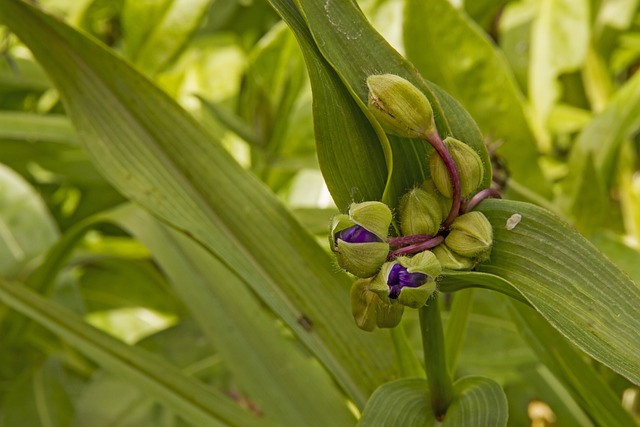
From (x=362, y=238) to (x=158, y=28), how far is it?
651 mm

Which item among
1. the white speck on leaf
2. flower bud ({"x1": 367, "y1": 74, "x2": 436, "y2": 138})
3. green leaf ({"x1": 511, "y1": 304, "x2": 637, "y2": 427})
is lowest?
green leaf ({"x1": 511, "y1": 304, "x2": 637, "y2": 427})

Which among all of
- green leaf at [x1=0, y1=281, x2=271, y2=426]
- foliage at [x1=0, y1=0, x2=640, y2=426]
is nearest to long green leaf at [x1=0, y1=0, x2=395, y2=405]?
foliage at [x1=0, y1=0, x2=640, y2=426]

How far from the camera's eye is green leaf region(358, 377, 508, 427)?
0.46 metres

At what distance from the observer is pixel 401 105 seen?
413mm

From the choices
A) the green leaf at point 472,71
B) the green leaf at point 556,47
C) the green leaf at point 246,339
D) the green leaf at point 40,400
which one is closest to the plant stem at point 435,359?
the green leaf at point 246,339

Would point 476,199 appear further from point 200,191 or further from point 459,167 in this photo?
point 200,191

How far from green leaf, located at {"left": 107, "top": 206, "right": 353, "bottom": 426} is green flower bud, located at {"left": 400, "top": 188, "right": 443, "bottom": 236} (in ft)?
0.76

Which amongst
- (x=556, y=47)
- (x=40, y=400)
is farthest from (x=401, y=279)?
(x=556, y=47)

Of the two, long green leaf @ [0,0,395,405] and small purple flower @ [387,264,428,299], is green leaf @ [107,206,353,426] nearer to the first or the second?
long green leaf @ [0,0,395,405]

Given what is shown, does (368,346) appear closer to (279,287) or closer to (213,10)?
(279,287)

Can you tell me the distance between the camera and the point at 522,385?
3.13 feet

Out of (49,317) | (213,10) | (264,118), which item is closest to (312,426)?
(49,317)

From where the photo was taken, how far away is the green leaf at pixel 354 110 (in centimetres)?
44

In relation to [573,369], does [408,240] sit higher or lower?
higher
